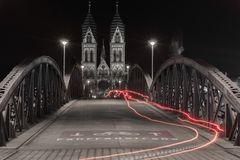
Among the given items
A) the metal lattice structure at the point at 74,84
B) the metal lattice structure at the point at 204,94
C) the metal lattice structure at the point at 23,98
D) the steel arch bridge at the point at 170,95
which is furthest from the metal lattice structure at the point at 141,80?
the metal lattice structure at the point at 23,98

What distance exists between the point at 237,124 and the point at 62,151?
250 inches

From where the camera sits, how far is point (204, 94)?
84.2ft

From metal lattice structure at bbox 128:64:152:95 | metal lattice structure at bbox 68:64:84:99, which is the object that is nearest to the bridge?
metal lattice structure at bbox 128:64:152:95

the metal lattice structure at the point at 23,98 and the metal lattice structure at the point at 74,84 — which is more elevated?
the metal lattice structure at the point at 74,84

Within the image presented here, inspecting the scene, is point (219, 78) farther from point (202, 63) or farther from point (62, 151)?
point (62, 151)

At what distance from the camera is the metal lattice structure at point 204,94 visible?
66.9ft

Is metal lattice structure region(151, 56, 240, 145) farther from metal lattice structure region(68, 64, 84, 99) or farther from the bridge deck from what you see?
metal lattice structure region(68, 64, 84, 99)

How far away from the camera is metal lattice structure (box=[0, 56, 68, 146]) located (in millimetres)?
20219

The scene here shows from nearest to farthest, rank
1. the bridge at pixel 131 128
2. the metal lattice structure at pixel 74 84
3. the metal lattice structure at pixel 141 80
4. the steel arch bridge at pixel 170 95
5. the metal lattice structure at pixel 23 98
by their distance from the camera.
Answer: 1. the bridge at pixel 131 128
2. the metal lattice structure at pixel 23 98
3. the steel arch bridge at pixel 170 95
4. the metal lattice structure at pixel 141 80
5. the metal lattice structure at pixel 74 84

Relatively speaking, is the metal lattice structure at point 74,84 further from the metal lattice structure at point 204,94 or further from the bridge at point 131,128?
the bridge at point 131,128

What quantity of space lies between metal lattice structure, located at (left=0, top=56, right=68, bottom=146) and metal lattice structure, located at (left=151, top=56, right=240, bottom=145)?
7.83 m

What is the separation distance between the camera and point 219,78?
72.2 ft

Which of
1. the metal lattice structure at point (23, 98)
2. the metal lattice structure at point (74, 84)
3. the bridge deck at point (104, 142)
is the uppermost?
the metal lattice structure at point (74, 84)

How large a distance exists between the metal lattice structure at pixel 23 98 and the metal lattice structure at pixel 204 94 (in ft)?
25.7
